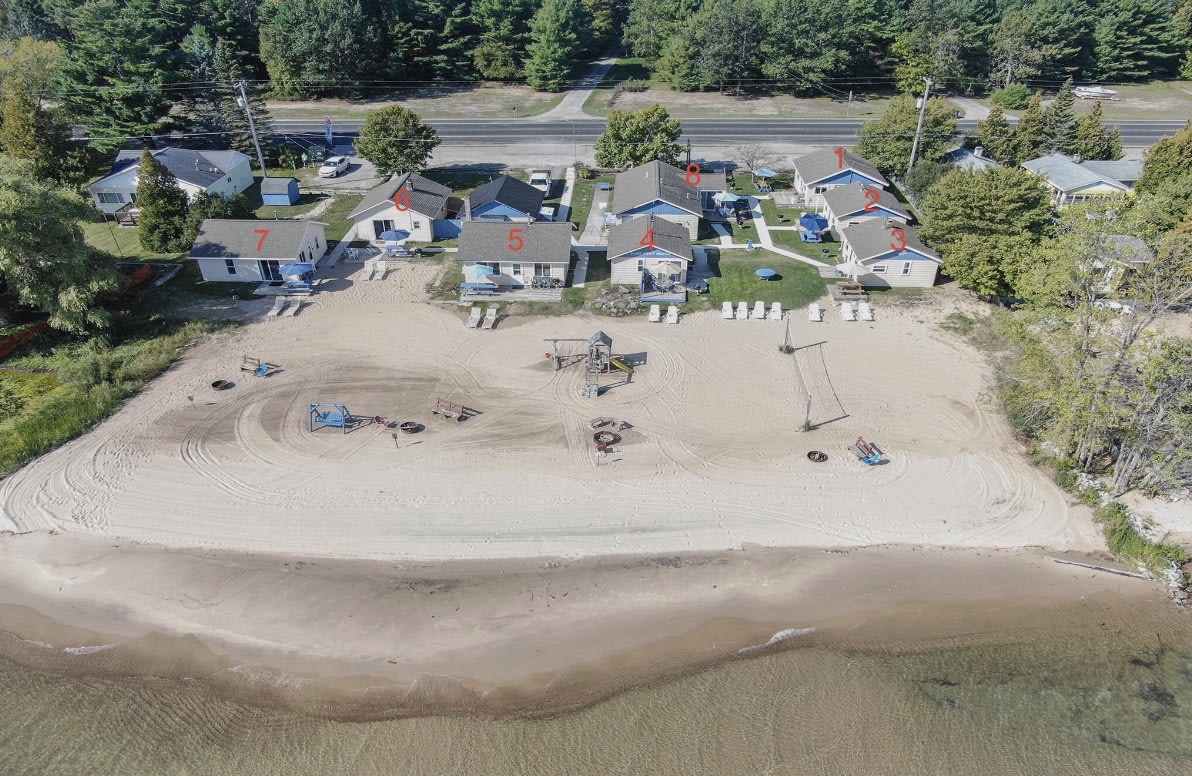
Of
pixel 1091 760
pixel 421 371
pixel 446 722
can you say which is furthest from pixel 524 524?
pixel 1091 760

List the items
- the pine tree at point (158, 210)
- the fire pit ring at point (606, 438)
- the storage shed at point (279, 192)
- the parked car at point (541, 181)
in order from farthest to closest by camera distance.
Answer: the parked car at point (541, 181), the storage shed at point (279, 192), the pine tree at point (158, 210), the fire pit ring at point (606, 438)

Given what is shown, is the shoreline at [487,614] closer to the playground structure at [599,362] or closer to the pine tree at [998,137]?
the playground structure at [599,362]

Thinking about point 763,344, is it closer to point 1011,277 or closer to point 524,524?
point 1011,277

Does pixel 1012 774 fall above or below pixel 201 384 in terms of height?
below

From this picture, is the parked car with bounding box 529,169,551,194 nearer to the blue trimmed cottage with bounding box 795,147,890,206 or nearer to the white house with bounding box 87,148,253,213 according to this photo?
the blue trimmed cottage with bounding box 795,147,890,206

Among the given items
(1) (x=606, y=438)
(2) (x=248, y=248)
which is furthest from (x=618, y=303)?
(2) (x=248, y=248)

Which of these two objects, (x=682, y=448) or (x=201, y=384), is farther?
(x=201, y=384)

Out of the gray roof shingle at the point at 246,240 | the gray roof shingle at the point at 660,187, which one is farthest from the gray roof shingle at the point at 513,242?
the gray roof shingle at the point at 246,240
